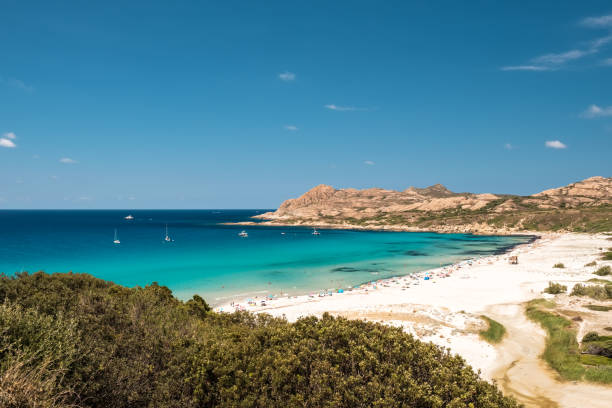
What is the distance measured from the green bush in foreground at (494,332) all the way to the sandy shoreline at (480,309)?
55cm


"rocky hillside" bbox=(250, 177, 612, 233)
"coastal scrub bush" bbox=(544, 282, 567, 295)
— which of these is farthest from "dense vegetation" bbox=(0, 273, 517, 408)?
"rocky hillside" bbox=(250, 177, 612, 233)

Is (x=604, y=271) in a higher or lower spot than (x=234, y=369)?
lower

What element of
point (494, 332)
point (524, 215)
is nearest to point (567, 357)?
point (494, 332)

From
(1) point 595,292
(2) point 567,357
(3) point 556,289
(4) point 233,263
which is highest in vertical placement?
(1) point 595,292

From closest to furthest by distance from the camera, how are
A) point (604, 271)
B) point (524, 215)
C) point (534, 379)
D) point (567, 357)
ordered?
point (534, 379) < point (567, 357) < point (604, 271) < point (524, 215)

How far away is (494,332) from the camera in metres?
27.5

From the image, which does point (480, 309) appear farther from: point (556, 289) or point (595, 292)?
point (556, 289)

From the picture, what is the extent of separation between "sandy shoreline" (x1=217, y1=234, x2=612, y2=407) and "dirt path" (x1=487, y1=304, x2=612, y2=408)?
0.15 feet

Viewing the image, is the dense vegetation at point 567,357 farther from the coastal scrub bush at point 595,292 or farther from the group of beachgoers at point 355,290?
the group of beachgoers at point 355,290

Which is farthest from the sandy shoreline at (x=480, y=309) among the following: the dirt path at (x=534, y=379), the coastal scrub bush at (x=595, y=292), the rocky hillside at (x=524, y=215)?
the rocky hillside at (x=524, y=215)

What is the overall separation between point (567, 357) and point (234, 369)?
2255 centimetres

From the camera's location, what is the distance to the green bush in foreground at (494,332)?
86.4ft

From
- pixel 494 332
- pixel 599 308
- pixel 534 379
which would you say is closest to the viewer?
pixel 534 379

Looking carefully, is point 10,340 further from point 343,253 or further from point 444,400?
point 343,253
